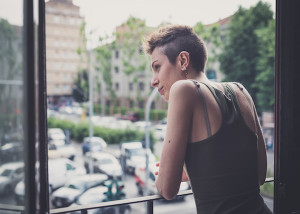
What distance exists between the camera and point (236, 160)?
95 cm

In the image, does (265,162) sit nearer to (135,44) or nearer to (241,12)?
(241,12)

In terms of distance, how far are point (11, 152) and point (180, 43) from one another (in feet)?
2.30

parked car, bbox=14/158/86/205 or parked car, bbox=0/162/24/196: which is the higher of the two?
parked car, bbox=0/162/24/196

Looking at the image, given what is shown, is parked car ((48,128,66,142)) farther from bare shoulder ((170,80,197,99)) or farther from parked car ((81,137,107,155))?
bare shoulder ((170,80,197,99))

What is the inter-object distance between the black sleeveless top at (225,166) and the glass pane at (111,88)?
872 cm

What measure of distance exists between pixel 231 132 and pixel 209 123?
8 centimetres

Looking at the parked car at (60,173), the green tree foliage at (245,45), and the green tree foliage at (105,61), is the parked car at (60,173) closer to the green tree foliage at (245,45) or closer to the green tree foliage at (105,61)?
the green tree foliage at (105,61)

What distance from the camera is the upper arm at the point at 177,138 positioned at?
3.03ft

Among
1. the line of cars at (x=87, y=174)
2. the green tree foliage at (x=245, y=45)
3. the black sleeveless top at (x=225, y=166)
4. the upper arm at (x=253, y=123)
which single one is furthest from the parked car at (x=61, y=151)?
the black sleeveless top at (x=225, y=166)

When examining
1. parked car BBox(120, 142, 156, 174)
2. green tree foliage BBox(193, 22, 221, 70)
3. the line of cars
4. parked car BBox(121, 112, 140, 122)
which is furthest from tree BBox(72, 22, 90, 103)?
green tree foliage BBox(193, 22, 221, 70)

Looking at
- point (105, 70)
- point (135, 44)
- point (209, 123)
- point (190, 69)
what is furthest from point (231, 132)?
point (105, 70)

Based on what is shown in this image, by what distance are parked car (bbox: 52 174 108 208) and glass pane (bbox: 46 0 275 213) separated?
5cm

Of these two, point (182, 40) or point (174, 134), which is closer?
point (174, 134)

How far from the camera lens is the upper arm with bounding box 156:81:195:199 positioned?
92 centimetres
